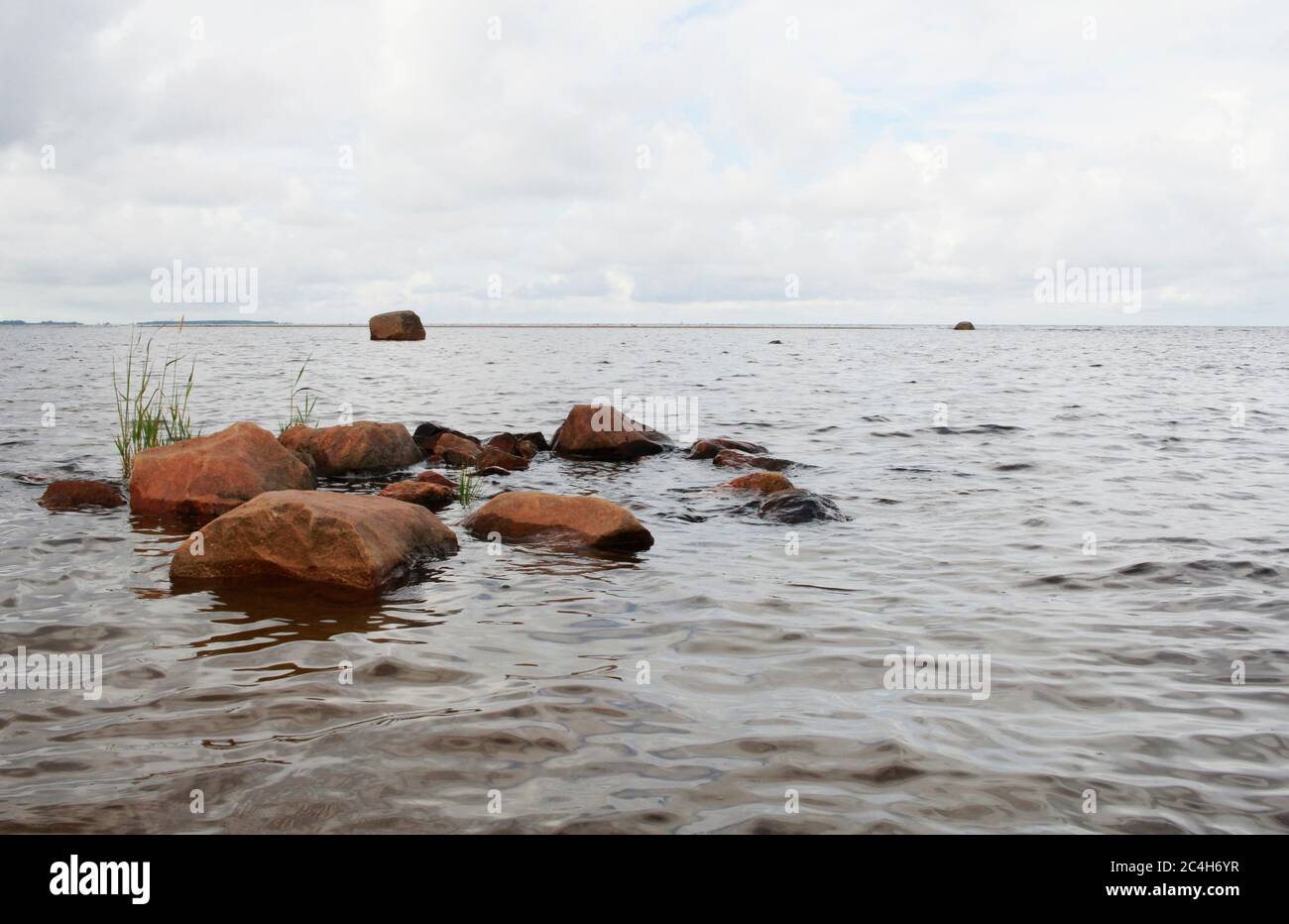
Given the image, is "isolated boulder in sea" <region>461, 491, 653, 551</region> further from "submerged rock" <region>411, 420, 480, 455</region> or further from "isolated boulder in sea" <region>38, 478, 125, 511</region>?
"submerged rock" <region>411, 420, 480, 455</region>

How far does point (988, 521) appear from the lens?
9344 millimetres

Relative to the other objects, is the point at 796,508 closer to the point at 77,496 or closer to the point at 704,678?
the point at 704,678

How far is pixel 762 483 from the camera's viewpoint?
10.9 metres

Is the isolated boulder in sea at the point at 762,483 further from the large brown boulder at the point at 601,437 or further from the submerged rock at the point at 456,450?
the submerged rock at the point at 456,450

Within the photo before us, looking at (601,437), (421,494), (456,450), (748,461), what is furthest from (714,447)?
(421,494)

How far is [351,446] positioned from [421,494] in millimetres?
2840

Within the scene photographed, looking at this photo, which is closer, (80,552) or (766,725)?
(766,725)

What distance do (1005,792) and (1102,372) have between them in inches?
1466

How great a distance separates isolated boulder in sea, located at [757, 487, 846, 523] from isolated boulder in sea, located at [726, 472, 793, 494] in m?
0.73

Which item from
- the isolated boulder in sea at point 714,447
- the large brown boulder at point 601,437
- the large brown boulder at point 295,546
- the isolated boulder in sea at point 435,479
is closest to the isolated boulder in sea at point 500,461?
the large brown boulder at point 601,437

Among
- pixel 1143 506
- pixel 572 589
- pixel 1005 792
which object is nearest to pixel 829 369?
pixel 1143 506

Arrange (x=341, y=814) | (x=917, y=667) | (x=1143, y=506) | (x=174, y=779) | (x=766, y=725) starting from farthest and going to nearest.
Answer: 1. (x=1143, y=506)
2. (x=917, y=667)
3. (x=766, y=725)
4. (x=174, y=779)
5. (x=341, y=814)

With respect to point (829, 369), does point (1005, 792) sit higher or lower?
lower
